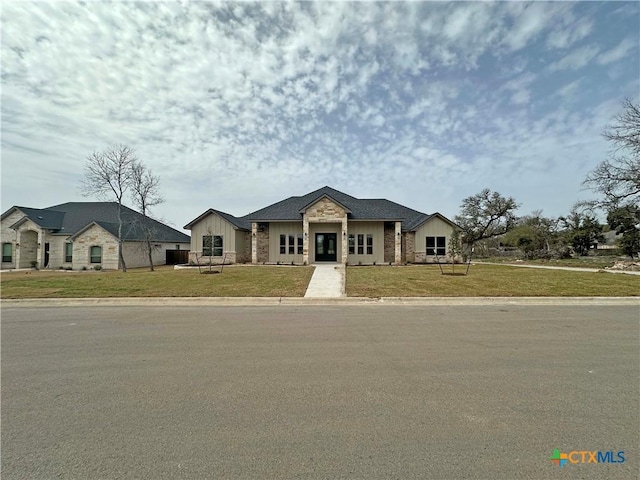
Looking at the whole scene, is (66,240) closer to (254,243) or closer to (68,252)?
(68,252)

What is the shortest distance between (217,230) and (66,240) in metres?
16.1

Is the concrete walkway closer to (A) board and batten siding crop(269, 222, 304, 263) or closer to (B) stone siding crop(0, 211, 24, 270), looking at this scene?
(A) board and batten siding crop(269, 222, 304, 263)

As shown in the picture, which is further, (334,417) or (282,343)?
(282,343)

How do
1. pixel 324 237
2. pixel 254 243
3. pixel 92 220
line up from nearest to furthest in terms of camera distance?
pixel 254 243
pixel 324 237
pixel 92 220

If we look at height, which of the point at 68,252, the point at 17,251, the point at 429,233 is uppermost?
the point at 429,233

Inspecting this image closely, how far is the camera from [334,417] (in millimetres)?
3480

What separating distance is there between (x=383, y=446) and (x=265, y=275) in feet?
49.5

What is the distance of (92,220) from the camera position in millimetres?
33531

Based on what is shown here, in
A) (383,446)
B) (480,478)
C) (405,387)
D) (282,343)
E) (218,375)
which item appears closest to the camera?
(480,478)

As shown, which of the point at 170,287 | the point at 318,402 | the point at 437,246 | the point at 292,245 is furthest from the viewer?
the point at 437,246

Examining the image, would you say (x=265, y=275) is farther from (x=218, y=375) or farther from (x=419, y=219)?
(x=419, y=219)

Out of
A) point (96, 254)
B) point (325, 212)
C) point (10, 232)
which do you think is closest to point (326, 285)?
point (325, 212)

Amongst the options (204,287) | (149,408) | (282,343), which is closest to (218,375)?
(149,408)

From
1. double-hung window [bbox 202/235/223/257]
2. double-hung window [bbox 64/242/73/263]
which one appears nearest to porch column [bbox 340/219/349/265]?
double-hung window [bbox 202/235/223/257]
